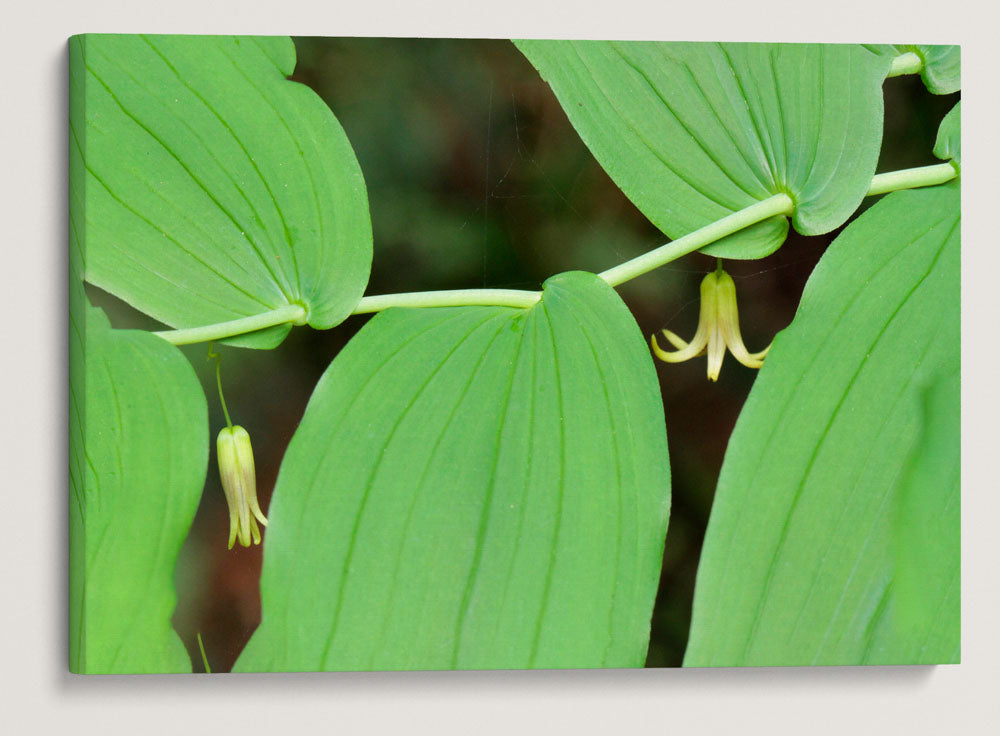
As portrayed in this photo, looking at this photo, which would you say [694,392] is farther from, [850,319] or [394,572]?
[394,572]

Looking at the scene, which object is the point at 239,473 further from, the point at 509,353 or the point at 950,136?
the point at 950,136

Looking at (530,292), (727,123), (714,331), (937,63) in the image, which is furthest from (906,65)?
(530,292)

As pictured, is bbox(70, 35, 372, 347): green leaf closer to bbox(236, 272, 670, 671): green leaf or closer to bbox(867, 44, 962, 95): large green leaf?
bbox(236, 272, 670, 671): green leaf

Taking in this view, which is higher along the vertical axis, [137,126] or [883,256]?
[137,126]

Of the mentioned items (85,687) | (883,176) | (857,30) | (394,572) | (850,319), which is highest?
(857,30)

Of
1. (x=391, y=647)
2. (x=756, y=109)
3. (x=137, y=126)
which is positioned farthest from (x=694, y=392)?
(x=137, y=126)

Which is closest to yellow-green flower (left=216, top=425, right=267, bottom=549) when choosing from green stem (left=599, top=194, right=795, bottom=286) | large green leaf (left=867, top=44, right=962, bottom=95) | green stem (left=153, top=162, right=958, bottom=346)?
green stem (left=153, top=162, right=958, bottom=346)

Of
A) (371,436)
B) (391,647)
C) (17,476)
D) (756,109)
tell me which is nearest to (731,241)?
(756,109)
